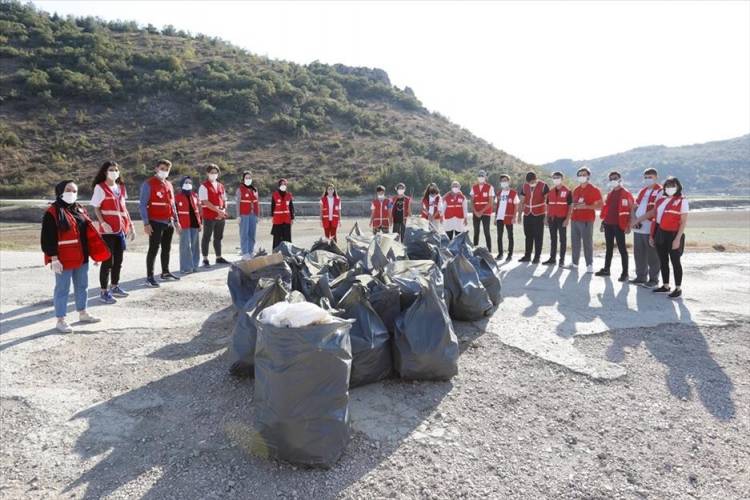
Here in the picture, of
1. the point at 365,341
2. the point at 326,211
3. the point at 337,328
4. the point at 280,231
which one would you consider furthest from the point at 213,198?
the point at 337,328

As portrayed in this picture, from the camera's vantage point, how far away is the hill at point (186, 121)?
1161 inches

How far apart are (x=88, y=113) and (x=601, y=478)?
40931mm

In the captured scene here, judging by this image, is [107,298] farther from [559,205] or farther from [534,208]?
[559,205]

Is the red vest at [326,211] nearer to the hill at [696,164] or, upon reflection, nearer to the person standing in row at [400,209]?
the person standing in row at [400,209]

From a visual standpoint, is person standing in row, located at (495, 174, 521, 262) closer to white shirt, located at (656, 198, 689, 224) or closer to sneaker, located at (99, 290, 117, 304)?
white shirt, located at (656, 198, 689, 224)

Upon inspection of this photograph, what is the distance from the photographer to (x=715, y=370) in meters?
4.11

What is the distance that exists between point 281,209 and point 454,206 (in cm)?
333

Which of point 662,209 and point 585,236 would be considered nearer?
point 662,209

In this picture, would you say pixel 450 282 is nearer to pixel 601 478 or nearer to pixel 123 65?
pixel 601 478

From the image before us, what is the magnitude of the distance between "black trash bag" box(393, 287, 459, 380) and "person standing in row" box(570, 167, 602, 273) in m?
5.16

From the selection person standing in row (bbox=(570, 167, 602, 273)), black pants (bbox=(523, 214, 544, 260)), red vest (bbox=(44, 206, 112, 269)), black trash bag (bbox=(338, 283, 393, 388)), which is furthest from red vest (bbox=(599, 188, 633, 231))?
red vest (bbox=(44, 206, 112, 269))

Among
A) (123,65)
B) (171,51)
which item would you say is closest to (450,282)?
(123,65)

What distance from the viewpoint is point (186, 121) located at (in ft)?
118

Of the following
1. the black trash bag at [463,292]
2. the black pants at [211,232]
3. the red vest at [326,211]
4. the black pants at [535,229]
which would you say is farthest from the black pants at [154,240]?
the black pants at [535,229]
